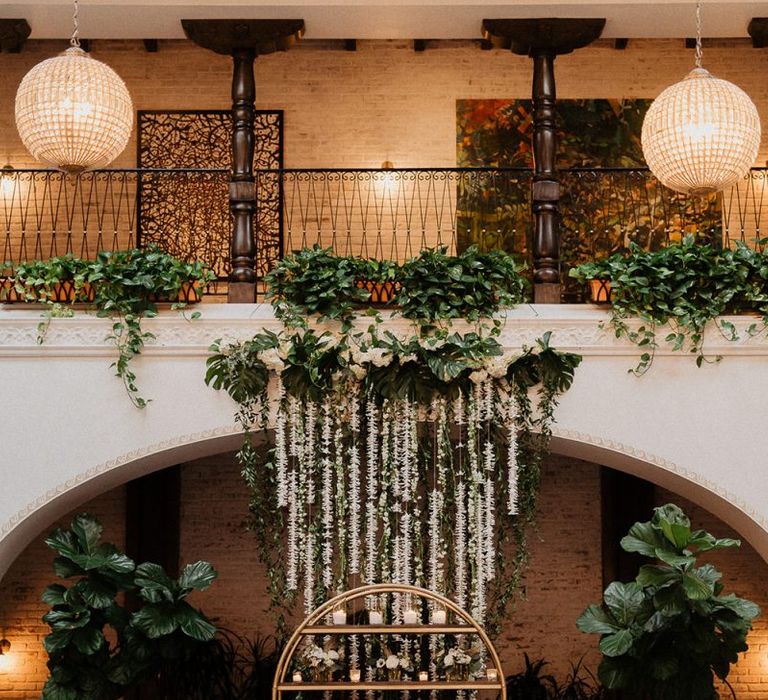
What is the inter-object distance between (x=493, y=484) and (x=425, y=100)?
419 cm

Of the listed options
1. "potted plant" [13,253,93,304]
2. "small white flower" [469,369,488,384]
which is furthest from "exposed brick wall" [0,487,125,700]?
"small white flower" [469,369,488,384]

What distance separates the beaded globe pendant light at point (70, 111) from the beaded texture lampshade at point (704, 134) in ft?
10.8

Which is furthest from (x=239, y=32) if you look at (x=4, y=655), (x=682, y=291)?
(x=4, y=655)

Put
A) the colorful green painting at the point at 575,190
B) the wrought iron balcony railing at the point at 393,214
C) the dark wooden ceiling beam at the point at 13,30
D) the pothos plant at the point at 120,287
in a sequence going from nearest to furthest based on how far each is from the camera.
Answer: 1. the pothos plant at the point at 120,287
2. the dark wooden ceiling beam at the point at 13,30
3. the wrought iron balcony railing at the point at 393,214
4. the colorful green painting at the point at 575,190

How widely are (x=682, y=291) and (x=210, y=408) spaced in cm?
317

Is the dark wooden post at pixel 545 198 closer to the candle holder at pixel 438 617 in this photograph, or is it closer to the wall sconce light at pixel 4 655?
the candle holder at pixel 438 617

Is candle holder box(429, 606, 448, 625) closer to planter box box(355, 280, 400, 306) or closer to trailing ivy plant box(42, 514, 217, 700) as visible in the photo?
trailing ivy plant box(42, 514, 217, 700)

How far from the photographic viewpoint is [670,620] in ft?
21.5

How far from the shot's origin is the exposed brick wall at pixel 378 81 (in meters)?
10.2

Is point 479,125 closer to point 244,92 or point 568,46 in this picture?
point 568,46

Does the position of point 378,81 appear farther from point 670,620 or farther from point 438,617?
point 670,620

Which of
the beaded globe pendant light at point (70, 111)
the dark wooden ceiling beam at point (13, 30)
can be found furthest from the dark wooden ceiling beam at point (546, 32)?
the dark wooden ceiling beam at point (13, 30)

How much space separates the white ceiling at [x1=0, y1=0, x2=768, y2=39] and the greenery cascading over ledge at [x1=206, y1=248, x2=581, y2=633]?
1910 mm

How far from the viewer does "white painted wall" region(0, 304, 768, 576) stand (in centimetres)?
720
